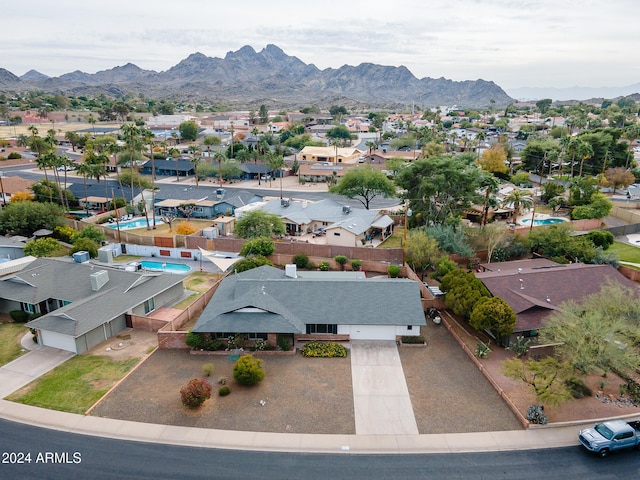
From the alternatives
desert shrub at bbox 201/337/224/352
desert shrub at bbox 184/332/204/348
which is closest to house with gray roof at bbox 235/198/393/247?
desert shrub at bbox 201/337/224/352

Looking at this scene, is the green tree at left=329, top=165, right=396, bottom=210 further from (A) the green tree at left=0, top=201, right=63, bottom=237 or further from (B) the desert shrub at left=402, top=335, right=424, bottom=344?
(A) the green tree at left=0, top=201, right=63, bottom=237

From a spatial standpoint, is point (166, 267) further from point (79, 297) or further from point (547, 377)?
point (547, 377)

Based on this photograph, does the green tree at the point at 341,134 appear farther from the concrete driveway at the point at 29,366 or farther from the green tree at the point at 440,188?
the concrete driveway at the point at 29,366

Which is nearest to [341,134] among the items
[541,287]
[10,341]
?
[541,287]

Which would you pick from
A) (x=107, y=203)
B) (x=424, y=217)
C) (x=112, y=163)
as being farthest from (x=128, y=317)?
(x=112, y=163)

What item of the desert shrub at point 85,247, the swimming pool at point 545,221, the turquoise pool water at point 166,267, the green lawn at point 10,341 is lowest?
the turquoise pool water at point 166,267

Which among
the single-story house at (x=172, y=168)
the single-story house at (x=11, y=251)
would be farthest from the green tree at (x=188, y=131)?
the single-story house at (x=11, y=251)

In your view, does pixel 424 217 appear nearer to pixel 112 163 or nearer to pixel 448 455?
pixel 448 455
